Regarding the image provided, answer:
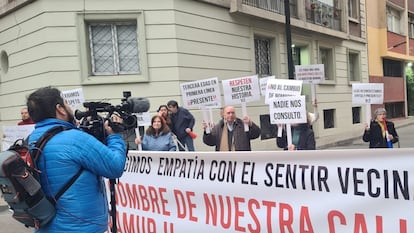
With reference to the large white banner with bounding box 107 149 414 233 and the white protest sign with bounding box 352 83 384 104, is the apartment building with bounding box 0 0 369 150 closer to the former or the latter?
the white protest sign with bounding box 352 83 384 104

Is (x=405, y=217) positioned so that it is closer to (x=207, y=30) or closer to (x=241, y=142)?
(x=241, y=142)

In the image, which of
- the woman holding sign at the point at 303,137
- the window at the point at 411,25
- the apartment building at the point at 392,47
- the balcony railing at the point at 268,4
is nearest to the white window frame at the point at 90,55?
the balcony railing at the point at 268,4

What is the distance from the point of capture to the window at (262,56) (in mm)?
14875

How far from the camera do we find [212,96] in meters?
7.38

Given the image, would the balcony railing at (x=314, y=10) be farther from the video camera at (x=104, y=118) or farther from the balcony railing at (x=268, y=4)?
the video camera at (x=104, y=118)

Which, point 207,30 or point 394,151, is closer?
point 394,151

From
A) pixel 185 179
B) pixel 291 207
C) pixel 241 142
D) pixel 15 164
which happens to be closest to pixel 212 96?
pixel 241 142

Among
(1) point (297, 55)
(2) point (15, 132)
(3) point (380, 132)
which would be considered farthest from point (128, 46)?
(1) point (297, 55)

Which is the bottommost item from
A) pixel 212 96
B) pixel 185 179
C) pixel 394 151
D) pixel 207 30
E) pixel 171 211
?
pixel 171 211

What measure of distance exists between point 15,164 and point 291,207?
1956mm

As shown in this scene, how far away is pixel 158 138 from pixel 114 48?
5.49 m

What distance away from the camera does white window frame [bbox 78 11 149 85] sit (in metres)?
11.1

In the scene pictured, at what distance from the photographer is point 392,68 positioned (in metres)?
28.0

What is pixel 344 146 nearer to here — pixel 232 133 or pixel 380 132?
pixel 380 132
